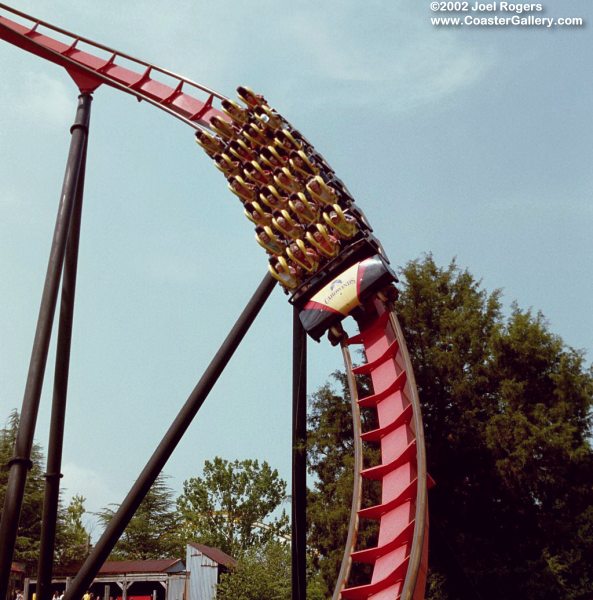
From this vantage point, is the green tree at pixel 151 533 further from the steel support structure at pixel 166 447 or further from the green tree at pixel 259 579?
the steel support structure at pixel 166 447

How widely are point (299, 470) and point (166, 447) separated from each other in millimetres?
2552

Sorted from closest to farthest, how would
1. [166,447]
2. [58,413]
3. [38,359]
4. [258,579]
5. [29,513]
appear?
[38,359]
[166,447]
[58,413]
[258,579]
[29,513]

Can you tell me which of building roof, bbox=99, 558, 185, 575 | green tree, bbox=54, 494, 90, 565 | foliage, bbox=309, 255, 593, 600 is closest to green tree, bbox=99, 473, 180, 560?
→ green tree, bbox=54, 494, 90, 565

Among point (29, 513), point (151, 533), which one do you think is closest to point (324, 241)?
point (29, 513)

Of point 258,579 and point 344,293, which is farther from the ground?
point 344,293

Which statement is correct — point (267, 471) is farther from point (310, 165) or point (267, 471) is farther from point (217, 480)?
point (310, 165)

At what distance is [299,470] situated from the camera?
1196 cm

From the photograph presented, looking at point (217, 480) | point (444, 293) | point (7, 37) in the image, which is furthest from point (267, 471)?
point (7, 37)

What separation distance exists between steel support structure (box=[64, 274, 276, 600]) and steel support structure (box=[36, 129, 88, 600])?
3.21ft

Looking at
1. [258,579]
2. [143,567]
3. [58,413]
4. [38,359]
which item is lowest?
[258,579]

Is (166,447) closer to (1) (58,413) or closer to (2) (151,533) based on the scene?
(1) (58,413)

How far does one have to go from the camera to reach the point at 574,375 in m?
14.8

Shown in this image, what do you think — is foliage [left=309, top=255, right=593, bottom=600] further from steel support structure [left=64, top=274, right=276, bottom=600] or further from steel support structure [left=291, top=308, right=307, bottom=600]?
steel support structure [left=64, top=274, right=276, bottom=600]

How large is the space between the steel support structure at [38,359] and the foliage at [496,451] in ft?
24.7
